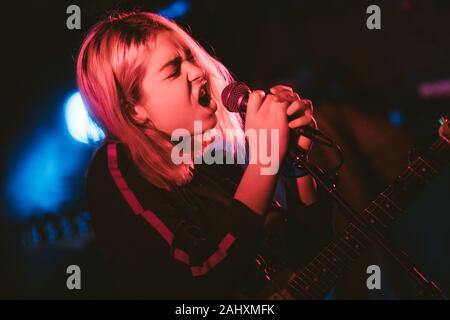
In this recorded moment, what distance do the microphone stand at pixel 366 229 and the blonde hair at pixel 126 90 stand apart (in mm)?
436

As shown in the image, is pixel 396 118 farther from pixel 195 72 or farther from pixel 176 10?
pixel 195 72

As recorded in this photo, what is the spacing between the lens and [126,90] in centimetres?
149

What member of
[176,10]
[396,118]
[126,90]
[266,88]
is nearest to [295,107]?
[126,90]

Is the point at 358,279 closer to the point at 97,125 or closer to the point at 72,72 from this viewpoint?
the point at 97,125

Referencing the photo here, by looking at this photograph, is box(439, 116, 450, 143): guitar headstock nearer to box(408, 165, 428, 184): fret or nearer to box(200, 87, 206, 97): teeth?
box(408, 165, 428, 184): fret

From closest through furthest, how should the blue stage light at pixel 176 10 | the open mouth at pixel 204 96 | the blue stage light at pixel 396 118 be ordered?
the open mouth at pixel 204 96
the blue stage light at pixel 176 10
the blue stage light at pixel 396 118

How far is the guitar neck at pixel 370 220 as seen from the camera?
4.35ft

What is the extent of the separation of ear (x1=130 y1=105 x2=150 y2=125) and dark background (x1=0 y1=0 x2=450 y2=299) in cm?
34

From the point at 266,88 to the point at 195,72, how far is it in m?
0.79

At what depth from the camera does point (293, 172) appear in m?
1.45

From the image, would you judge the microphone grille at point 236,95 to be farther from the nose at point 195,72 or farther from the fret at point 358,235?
the fret at point 358,235

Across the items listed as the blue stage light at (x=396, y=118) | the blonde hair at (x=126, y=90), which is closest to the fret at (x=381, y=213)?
the blonde hair at (x=126, y=90)

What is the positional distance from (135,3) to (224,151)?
0.62 meters

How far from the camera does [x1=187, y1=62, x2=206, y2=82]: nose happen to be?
5.08 feet
